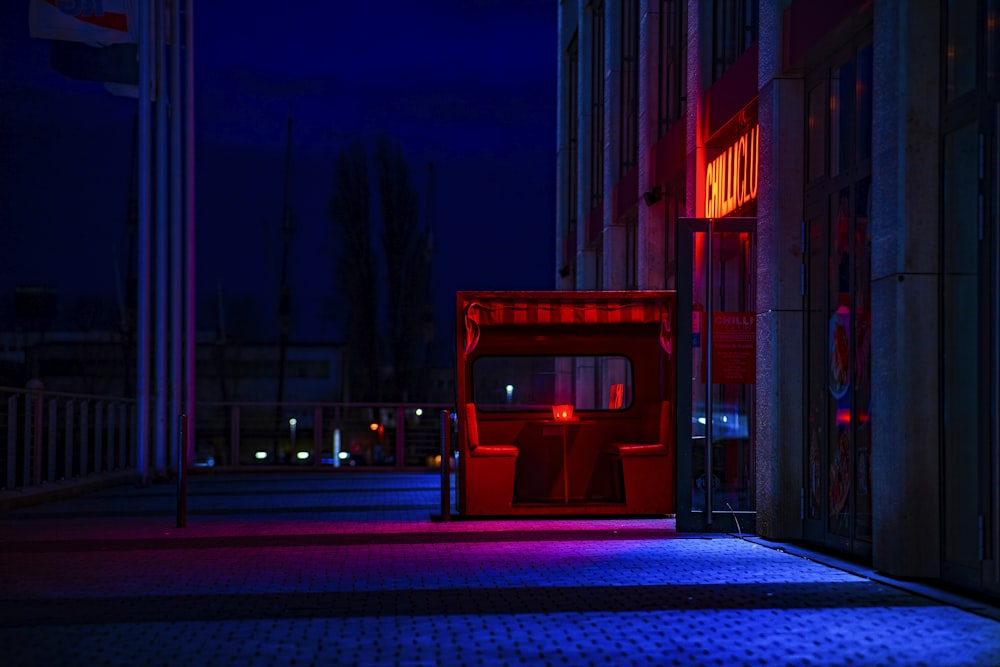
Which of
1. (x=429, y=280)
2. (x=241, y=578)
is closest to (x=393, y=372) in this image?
(x=429, y=280)

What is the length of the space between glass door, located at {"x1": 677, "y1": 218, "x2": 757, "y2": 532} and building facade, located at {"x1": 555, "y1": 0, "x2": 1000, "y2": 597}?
0.02 meters

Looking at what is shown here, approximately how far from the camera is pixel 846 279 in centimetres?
1107

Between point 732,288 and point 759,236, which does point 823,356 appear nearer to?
point 759,236

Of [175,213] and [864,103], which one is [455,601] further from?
[175,213]

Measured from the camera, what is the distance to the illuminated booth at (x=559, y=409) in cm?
1550

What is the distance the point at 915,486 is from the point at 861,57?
11.2ft

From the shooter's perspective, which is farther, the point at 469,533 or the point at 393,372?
the point at 393,372

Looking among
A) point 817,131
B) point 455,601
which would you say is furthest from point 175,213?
point 455,601

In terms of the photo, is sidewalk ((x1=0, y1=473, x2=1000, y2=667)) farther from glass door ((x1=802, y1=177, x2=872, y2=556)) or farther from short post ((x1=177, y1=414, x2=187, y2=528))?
glass door ((x1=802, y1=177, x2=872, y2=556))

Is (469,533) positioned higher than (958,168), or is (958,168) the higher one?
(958,168)

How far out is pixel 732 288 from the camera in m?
14.2

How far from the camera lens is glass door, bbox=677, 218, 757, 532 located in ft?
43.0

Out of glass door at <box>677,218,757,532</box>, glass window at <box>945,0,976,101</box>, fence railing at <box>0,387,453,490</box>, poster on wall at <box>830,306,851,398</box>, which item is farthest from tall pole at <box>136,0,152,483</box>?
glass window at <box>945,0,976,101</box>

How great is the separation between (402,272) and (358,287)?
65.1 inches
